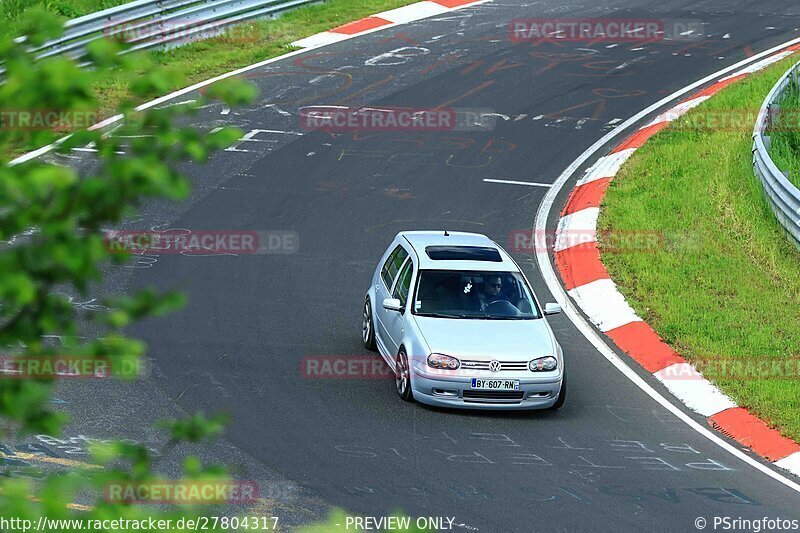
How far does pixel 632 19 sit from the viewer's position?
27.4 meters

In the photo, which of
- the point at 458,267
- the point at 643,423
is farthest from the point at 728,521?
the point at 458,267

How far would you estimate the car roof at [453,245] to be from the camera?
1285 centimetres

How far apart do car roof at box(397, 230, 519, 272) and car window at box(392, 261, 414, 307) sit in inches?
7.0

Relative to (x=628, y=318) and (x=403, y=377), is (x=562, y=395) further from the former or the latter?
(x=628, y=318)

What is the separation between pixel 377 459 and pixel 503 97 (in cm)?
1363

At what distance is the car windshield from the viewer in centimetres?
1239

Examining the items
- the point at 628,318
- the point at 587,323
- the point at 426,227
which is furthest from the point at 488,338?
the point at 426,227

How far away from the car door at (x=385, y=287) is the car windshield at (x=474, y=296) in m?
0.47

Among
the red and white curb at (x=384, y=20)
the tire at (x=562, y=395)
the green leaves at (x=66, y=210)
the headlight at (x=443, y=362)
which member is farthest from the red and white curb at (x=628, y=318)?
the green leaves at (x=66, y=210)

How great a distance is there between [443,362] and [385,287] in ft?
6.92

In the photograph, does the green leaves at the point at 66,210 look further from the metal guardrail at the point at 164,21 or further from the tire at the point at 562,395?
the metal guardrail at the point at 164,21

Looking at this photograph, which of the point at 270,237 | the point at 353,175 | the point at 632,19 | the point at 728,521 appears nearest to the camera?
the point at 728,521

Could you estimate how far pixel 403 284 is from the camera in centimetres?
1294

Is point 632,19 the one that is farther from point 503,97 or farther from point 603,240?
point 603,240
